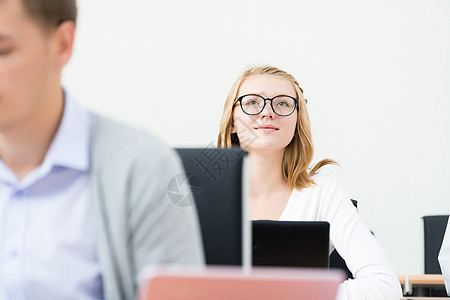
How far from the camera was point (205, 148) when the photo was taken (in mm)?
1211

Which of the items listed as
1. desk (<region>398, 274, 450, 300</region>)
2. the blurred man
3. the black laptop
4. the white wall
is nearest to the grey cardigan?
the blurred man

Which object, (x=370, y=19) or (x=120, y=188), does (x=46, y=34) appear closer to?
Result: (x=120, y=188)

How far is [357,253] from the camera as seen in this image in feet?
6.20

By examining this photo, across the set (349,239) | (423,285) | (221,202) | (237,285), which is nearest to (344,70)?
(423,285)

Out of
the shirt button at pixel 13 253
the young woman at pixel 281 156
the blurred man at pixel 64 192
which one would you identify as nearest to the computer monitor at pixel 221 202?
the blurred man at pixel 64 192

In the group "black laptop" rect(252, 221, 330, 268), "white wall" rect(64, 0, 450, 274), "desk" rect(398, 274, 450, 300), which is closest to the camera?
"black laptop" rect(252, 221, 330, 268)

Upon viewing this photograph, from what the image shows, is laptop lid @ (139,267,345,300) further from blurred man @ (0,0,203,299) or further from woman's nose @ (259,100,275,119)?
woman's nose @ (259,100,275,119)

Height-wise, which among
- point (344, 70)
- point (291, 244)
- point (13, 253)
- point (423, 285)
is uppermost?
point (344, 70)

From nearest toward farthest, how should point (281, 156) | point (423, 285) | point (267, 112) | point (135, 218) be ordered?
point (135, 218)
point (267, 112)
point (281, 156)
point (423, 285)

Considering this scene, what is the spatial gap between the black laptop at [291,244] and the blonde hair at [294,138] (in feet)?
2.27

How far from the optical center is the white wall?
172 inches

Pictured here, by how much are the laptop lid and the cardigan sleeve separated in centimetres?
97

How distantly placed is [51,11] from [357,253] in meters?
1.28

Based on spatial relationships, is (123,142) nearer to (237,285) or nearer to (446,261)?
(237,285)
